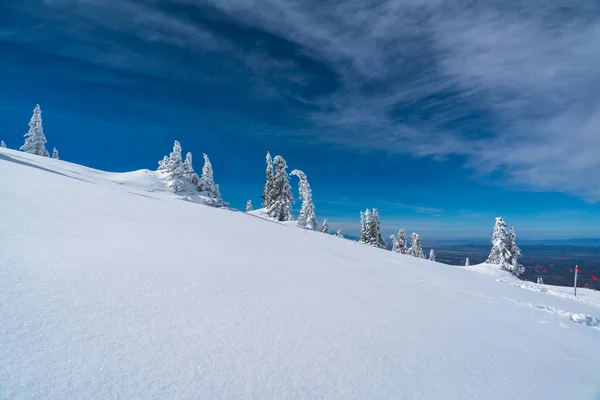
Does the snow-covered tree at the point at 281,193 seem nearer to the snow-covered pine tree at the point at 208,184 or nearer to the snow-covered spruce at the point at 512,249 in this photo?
the snow-covered pine tree at the point at 208,184

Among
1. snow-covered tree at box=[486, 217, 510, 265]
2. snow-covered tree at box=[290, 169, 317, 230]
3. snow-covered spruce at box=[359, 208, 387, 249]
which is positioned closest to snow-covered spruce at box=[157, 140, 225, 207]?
snow-covered tree at box=[290, 169, 317, 230]

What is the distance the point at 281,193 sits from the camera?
4731cm

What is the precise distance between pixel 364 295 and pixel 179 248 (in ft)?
14.8

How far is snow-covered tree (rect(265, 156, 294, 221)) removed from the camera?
155 feet

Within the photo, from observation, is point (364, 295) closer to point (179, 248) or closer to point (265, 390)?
point (265, 390)

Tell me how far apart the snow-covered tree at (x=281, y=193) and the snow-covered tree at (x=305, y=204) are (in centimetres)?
192

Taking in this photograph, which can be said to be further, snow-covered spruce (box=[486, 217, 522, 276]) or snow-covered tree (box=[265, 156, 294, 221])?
snow-covered tree (box=[265, 156, 294, 221])

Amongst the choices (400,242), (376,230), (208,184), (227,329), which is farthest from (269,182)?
(227,329)

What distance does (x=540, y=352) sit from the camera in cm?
530

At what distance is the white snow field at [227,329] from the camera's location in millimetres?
2701

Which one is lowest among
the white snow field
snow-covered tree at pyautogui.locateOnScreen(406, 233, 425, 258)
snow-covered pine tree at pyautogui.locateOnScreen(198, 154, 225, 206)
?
the white snow field

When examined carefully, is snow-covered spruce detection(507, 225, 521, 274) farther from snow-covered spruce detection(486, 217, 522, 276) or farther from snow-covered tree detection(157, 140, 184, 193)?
snow-covered tree detection(157, 140, 184, 193)

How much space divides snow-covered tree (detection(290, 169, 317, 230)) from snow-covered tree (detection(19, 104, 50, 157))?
41833mm

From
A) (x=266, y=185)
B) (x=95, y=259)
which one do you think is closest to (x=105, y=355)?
(x=95, y=259)
